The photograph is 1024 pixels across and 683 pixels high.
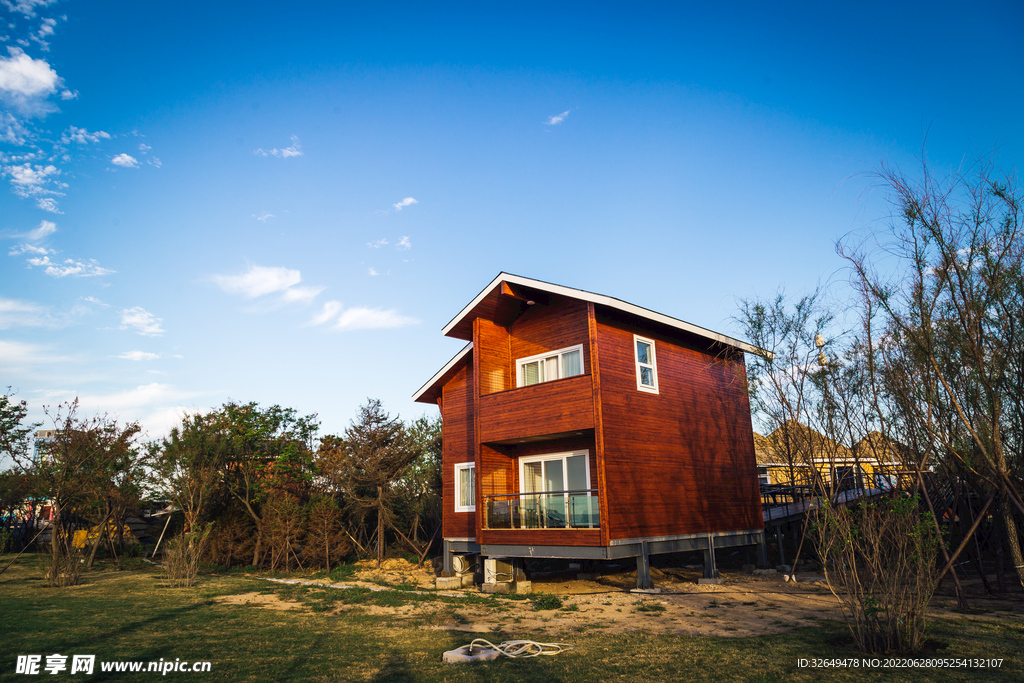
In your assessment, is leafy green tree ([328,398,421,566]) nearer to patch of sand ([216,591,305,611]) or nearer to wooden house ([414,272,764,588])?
wooden house ([414,272,764,588])

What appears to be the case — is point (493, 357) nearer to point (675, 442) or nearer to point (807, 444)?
point (675, 442)

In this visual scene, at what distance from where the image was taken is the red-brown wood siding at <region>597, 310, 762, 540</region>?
49.3 ft

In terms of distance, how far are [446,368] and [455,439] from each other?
2.43 metres

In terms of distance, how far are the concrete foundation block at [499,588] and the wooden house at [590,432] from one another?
0.78 m

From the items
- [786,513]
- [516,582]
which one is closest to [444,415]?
[516,582]

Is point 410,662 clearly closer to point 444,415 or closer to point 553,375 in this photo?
point 553,375

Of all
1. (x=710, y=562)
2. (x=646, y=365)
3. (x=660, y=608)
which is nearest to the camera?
(x=660, y=608)

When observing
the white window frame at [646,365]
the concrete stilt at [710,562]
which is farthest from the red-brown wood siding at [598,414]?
the concrete stilt at [710,562]

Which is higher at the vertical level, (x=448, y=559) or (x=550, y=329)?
(x=550, y=329)

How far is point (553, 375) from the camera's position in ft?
57.5

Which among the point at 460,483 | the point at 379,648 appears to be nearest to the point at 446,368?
the point at 460,483

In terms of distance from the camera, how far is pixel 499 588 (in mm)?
15656

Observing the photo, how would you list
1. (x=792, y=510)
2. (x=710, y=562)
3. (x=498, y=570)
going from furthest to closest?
(x=792, y=510) → (x=498, y=570) → (x=710, y=562)

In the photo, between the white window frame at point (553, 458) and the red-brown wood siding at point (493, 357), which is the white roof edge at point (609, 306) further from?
the white window frame at point (553, 458)
